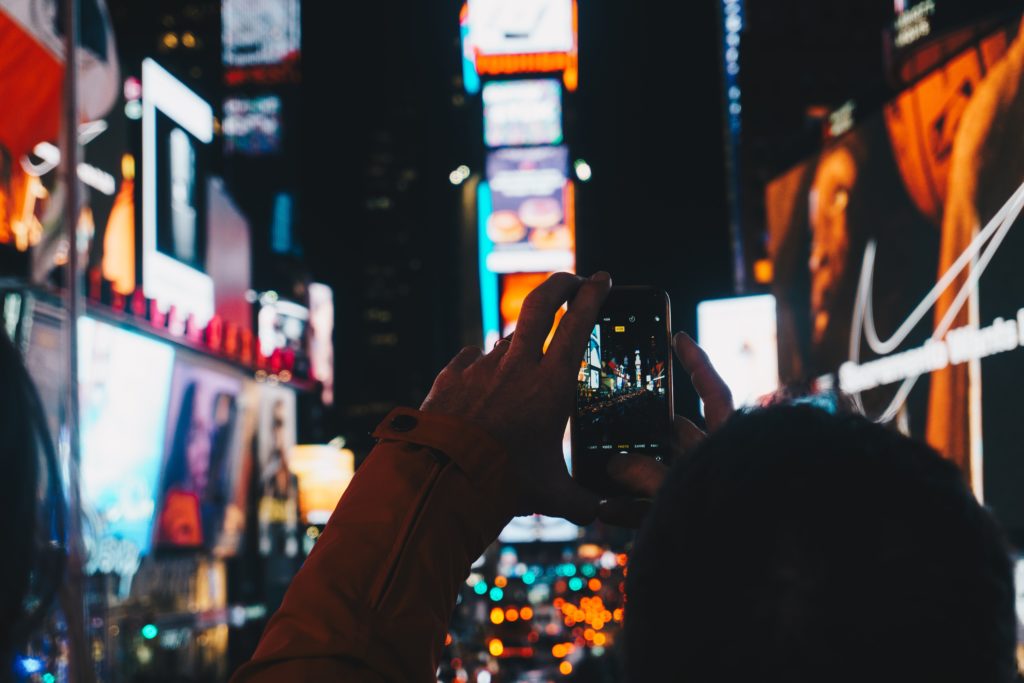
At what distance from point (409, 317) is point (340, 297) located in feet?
→ 99.1

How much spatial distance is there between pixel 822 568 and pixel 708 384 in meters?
0.96

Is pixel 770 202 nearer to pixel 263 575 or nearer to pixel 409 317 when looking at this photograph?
pixel 263 575

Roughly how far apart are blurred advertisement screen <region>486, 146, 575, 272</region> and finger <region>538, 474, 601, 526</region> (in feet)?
85.6

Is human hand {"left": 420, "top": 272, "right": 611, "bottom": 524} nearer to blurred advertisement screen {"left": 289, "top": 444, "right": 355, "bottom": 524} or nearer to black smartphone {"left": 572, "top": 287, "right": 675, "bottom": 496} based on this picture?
black smartphone {"left": 572, "top": 287, "right": 675, "bottom": 496}

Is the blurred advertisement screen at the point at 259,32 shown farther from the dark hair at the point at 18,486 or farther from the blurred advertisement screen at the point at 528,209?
the dark hair at the point at 18,486

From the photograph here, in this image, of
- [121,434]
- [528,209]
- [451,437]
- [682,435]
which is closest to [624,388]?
[682,435]

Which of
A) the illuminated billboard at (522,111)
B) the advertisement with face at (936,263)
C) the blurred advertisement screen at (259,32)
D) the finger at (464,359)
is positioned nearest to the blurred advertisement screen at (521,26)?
the illuminated billboard at (522,111)

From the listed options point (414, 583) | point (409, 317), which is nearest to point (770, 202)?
point (414, 583)

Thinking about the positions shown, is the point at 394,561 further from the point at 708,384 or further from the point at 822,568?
the point at 708,384

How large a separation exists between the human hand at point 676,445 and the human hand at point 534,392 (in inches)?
3.8

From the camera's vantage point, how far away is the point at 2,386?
120cm

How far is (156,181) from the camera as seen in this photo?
643 inches

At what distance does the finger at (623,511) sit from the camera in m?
1.69

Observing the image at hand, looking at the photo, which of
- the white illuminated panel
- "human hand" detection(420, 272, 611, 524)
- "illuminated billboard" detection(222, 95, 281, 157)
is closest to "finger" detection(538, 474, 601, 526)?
"human hand" detection(420, 272, 611, 524)
